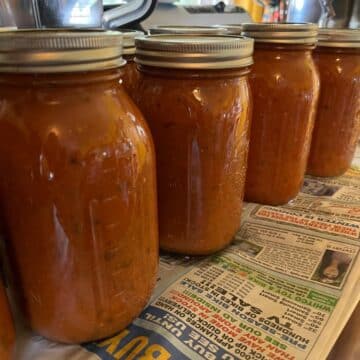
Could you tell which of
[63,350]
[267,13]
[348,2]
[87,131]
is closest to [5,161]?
[87,131]

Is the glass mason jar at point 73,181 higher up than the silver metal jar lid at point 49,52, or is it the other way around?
the silver metal jar lid at point 49,52

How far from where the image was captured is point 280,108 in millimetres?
623

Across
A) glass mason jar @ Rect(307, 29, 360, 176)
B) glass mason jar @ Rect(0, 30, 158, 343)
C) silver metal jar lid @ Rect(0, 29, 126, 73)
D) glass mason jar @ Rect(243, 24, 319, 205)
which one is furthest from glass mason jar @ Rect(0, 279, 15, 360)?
glass mason jar @ Rect(307, 29, 360, 176)


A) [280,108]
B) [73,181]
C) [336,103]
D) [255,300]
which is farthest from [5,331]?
[336,103]

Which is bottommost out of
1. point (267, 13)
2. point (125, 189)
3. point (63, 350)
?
point (63, 350)

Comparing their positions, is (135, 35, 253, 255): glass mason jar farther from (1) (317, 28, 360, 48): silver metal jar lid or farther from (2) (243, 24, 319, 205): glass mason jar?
(1) (317, 28, 360, 48): silver metal jar lid

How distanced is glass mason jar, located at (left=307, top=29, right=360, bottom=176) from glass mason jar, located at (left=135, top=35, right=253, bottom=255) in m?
0.27

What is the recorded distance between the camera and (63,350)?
0.41 m

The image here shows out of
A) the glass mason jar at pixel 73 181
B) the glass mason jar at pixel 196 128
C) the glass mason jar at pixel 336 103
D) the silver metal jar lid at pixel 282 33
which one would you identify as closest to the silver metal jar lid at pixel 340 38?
the glass mason jar at pixel 336 103

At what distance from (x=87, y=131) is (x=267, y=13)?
1.57m

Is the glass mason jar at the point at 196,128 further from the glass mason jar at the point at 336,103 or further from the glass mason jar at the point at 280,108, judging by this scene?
the glass mason jar at the point at 336,103

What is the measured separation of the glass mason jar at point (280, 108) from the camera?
0.59m

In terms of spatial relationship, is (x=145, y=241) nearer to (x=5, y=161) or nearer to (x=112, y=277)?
(x=112, y=277)

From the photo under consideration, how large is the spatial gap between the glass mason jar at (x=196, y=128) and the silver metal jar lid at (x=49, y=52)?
131 mm
